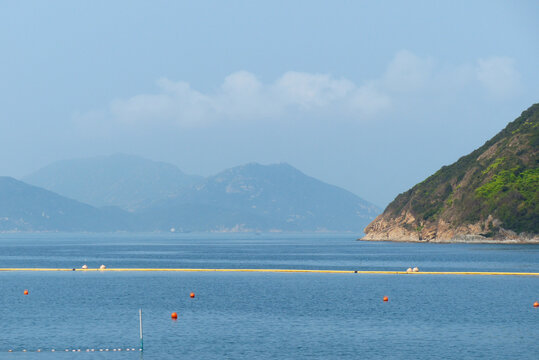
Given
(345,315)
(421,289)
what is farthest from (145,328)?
(421,289)

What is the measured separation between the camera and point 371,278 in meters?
138

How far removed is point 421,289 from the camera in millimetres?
116250

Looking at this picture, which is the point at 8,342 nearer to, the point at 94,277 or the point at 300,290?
the point at 300,290

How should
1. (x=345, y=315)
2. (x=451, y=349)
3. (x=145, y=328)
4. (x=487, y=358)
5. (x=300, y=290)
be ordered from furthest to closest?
(x=300, y=290)
(x=345, y=315)
(x=145, y=328)
(x=451, y=349)
(x=487, y=358)

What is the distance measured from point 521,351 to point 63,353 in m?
35.9

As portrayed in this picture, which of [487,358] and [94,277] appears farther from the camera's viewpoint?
[94,277]

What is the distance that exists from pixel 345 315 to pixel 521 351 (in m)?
26.1

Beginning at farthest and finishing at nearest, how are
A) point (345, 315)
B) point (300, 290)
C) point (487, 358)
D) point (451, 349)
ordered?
point (300, 290) < point (345, 315) < point (451, 349) < point (487, 358)

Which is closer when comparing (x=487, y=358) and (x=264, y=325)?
(x=487, y=358)

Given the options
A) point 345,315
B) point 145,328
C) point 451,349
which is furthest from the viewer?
point 345,315

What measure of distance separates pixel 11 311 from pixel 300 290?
136ft

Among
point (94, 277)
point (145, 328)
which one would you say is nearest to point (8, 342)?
point (145, 328)

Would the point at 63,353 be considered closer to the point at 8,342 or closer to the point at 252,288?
the point at 8,342

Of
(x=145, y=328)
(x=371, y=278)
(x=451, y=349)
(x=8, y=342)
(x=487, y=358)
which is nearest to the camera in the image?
(x=487, y=358)
